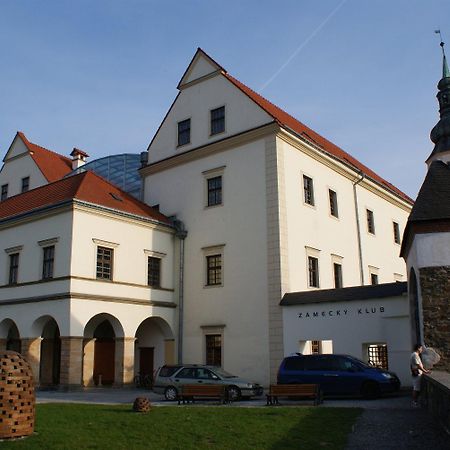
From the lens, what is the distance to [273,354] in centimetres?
2445

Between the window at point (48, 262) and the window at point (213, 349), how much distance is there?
7.76 m

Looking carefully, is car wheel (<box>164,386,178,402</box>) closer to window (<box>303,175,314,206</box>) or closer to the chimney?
window (<box>303,175,314,206</box>)

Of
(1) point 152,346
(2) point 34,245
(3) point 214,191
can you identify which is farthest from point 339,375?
(2) point 34,245

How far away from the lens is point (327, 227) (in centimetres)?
2998

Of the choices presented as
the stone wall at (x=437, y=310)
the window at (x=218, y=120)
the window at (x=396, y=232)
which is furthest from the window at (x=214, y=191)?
the window at (x=396, y=232)

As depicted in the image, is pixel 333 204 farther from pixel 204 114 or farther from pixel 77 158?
pixel 77 158

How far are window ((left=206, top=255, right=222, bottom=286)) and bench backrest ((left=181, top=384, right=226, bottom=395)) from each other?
8.95m

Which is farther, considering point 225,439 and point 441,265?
point 441,265

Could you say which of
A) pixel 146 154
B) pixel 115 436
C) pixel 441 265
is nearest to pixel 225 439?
pixel 115 436

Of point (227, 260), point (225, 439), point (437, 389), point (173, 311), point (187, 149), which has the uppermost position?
point (187, 149)

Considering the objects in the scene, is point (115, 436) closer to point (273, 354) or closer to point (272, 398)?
point (272, 398)

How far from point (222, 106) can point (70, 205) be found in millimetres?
9496

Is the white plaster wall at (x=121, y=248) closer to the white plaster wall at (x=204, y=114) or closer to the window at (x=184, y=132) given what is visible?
the window at (x=184, y=132)

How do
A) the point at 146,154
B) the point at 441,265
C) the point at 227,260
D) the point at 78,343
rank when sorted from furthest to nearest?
1. the point at 146,154
2. the point at 227,260
3. the point at 78,343
4. the point at 441,265
